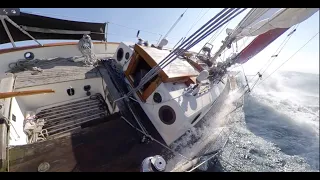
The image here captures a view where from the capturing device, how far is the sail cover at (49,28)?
750 centimetres

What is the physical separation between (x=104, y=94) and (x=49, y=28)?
13.9ft

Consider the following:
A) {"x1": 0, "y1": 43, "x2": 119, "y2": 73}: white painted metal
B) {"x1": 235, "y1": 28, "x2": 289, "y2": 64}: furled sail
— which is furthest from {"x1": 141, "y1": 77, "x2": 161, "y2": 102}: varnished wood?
{"x1": 0, "y1": 43, "x2": 119, "y2": 73}: white painted metal

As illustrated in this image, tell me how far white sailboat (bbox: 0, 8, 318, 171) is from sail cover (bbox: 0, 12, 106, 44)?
4 cm

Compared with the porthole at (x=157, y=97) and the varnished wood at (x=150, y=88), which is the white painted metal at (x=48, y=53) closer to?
the varnished wood at (x=150, y=88)

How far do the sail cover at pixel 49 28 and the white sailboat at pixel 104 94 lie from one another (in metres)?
0.04

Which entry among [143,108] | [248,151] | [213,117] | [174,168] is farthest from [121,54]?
[248,151]

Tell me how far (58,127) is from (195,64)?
18.1ft

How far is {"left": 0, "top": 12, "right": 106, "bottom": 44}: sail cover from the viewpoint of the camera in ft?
24.6

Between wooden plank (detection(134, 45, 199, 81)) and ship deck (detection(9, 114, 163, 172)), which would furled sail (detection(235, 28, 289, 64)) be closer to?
wooden plank (detection(134, 45, 199, 81))

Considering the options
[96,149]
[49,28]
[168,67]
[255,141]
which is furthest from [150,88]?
[49,28]

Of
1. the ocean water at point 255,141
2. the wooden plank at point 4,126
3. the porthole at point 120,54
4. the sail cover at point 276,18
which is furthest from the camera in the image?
the porthole at point 120,54

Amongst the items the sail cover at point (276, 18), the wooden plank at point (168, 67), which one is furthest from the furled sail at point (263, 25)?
the wooden plank at point (168, 67)
